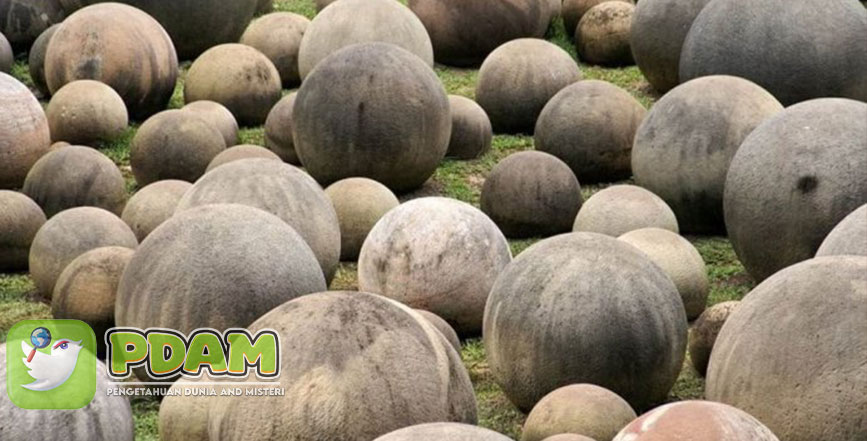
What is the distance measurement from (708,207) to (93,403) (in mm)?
6987

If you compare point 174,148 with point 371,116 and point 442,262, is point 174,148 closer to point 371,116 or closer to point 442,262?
point 371,116

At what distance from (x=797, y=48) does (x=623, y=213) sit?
334 centimetres

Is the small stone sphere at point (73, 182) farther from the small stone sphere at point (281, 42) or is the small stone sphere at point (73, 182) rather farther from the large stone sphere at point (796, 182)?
the large stone sphere at point (796, 182)

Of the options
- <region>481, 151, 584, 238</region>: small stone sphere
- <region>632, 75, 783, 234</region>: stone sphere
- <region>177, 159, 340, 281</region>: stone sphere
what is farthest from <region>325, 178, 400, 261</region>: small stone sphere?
<region>632, 75, 783, 234</region>: stone sphere

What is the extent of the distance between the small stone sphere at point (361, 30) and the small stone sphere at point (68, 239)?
16.5 ft

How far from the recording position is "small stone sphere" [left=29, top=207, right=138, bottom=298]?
43.7 feet

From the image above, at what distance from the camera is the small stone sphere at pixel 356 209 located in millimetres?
14289

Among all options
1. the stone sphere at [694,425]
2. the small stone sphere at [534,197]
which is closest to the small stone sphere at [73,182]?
the small stone sphere at [534,197]

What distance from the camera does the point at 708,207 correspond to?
14906 mm

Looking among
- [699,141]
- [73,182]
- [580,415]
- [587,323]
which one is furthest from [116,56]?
[580,415]

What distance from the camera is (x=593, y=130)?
1633cm

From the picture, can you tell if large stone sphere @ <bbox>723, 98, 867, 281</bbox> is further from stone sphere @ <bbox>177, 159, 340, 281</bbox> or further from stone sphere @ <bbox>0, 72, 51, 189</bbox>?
stone sphere @ <bbox>0, 72, 51, 189</bbox>

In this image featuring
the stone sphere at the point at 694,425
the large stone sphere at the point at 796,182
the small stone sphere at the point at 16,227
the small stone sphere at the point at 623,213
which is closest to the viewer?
the stone sphere at the point at 694,425

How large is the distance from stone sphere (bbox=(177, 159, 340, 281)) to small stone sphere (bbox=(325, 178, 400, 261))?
894 millimetres
